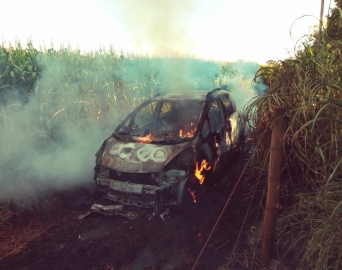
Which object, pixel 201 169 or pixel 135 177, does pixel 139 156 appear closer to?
pixel 135 177

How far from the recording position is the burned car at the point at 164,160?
13.7 feet

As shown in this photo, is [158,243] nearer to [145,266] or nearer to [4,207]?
[145,266]

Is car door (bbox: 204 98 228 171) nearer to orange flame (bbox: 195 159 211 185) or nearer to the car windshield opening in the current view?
orange flame (bbox: 195 159 211 185)

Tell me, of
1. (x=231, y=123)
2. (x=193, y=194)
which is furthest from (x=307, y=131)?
(x=231, y=123)

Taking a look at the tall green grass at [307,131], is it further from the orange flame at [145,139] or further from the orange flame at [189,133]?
the orange flame at [145,139]

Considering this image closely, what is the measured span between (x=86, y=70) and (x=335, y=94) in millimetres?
7101

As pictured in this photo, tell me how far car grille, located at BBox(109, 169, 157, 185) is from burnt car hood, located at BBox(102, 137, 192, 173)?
0.43 feet

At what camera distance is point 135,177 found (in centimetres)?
434

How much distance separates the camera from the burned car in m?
4.17

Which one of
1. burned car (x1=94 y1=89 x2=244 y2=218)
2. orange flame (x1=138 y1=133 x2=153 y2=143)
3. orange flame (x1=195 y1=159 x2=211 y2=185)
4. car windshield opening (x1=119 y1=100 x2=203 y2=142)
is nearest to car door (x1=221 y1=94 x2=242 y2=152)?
burned car (x1=94 y1=89 x2=244 y2=218)

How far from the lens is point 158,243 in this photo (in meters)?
3.72

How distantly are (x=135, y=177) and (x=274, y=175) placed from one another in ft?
7.58

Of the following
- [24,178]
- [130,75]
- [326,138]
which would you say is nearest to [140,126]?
[24,178]

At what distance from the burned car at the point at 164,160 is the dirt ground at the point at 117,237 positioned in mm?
336
